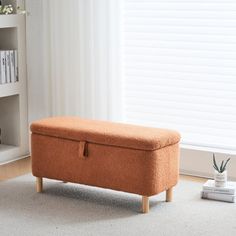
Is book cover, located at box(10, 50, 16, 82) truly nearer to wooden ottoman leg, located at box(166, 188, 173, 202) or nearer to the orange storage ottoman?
the orange storage ottoman

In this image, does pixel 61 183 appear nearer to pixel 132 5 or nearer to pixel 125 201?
pixel 125 201

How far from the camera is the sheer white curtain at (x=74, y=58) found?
4703 millimetres

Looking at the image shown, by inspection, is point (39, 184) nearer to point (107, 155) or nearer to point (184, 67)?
point (107, 155)

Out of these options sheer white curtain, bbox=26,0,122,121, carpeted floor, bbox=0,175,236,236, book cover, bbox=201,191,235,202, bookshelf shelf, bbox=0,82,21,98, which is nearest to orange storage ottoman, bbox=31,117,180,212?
carpeted floor, bbox=0,175,236,236

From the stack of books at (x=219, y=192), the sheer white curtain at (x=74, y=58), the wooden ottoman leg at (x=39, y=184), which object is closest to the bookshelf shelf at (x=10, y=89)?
the sheer white curtain at (x=74, y=58)

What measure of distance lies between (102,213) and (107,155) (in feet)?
1.09

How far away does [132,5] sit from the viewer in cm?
468

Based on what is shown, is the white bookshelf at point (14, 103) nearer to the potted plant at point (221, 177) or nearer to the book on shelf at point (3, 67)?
the book on shelf at point (3, 67)

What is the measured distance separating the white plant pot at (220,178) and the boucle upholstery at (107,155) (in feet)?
0.83

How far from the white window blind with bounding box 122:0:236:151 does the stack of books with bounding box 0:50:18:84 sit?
0.84m

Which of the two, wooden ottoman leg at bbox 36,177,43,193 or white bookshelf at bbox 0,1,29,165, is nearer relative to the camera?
wooden ottoman leg at bbox 36,177,43,193

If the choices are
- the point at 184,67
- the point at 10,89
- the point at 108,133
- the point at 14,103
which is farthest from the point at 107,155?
the point at 14,103

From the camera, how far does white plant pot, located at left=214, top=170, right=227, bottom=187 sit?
4031 millimetres

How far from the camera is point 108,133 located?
387 cm
